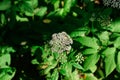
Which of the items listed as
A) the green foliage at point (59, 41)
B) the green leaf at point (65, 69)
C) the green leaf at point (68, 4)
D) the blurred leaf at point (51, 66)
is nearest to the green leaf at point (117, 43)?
the green foliage at point (59, 41)

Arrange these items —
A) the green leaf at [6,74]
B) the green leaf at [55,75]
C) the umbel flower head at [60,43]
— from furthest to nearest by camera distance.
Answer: the green leaf at [6,74], the green leaf at [55,75], the umbel flower head at [60,43]

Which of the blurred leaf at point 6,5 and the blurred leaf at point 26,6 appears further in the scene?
the blurred leaf at point 6,5

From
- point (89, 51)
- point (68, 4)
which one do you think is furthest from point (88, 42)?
point (68, 4)

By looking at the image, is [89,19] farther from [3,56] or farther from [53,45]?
[3,56]

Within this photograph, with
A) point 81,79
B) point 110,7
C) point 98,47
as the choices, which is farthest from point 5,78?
point 110,7

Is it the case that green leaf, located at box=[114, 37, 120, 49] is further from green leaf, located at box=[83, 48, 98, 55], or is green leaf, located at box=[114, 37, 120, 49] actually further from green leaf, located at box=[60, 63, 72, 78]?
green leaf, located at box=[60, 63, 72, 78]

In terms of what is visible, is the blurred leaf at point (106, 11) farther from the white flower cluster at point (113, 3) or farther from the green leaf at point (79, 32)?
the green leaf at point (79, 32)

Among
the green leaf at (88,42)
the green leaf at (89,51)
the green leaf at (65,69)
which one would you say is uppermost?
the green leaf at (88,42)
